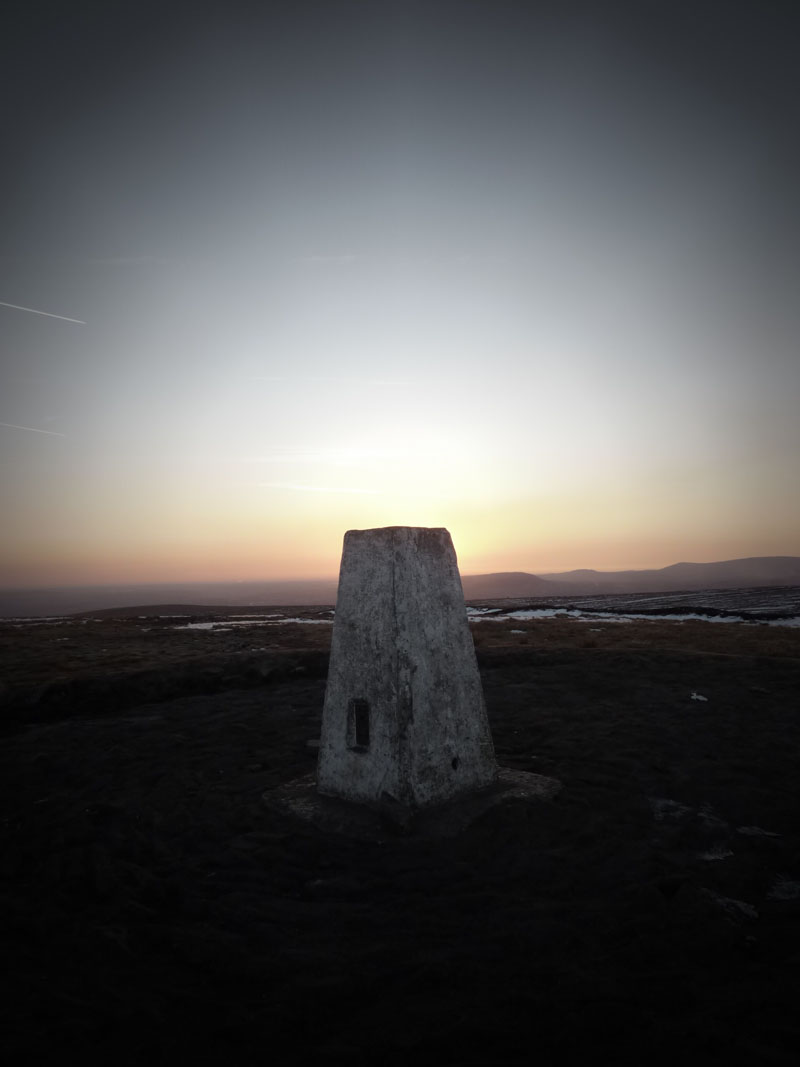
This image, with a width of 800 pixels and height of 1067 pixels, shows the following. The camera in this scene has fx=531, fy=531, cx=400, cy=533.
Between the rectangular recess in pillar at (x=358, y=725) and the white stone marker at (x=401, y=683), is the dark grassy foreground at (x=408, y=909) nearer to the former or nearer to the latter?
the white stone marker at (x=401, y=683)

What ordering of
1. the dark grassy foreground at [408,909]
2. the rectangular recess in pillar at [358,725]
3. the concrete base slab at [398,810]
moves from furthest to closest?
the rectangular recess in pillar at [358,725] → the concrete base slab at [398,810] → the dark grassy foreground at [408,909]

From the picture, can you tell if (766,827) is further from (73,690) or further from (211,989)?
(73,690)

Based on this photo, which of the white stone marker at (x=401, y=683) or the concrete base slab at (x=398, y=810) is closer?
the concrete base slab at (x=398, y=810)

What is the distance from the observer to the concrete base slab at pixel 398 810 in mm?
5914

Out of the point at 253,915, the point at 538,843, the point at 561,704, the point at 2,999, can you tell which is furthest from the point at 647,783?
the point at 2,999

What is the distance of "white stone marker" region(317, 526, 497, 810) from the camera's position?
20.0 ft

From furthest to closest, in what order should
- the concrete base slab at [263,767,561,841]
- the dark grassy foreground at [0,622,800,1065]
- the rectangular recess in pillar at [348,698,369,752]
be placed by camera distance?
the rectangular recess in pillar at [348,698,369,752], the concrete base slab at [263,767,561,841], the dark grassy foreground at [0,622,800,1065]

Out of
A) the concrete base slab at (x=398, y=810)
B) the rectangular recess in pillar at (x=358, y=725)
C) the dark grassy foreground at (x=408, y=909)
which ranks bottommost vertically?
the dark grassy foreground at (x=408, y=909)

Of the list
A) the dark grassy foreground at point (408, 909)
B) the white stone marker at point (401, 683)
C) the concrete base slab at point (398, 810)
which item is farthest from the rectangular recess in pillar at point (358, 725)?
the dark grassy foreground at point (408, 909)

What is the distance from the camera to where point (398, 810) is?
5.92 metres

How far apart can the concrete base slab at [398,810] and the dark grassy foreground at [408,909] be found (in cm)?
19

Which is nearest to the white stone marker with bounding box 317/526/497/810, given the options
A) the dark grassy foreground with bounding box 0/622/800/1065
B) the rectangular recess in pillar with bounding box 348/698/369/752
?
the rectangular recess in pillar with bounding box 348/698/369/752

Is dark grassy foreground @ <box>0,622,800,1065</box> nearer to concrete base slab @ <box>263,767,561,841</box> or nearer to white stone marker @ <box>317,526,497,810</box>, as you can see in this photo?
concrete base slab @ <box>263,767,561,841</box>

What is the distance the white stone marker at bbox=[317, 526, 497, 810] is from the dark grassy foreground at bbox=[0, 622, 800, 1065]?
26.0 inches
